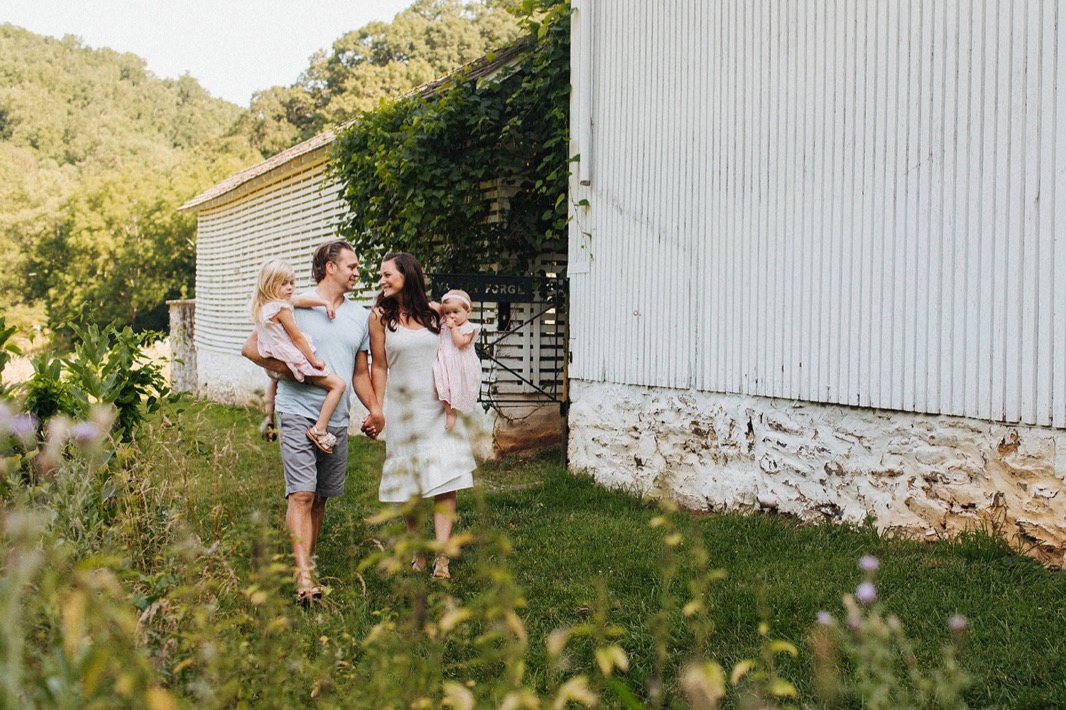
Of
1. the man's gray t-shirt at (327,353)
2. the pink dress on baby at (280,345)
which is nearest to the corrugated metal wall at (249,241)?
the man's gray t-shirt at (327,353)

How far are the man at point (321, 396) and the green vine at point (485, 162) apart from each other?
384 centimetres

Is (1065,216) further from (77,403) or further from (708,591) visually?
(77,403)

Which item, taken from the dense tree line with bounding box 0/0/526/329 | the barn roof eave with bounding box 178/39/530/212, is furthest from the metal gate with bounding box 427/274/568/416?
the dense tree line with bounding box 0/0/526/329

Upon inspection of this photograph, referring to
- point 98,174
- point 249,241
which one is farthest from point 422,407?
point 98,174

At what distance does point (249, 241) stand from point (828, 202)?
13.4 meters

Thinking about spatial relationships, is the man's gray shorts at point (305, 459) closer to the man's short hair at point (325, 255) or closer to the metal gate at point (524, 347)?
the man's short hair at point (325, 255)

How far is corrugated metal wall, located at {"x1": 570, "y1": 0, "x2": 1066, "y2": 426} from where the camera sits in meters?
4.86

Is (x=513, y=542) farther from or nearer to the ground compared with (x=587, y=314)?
nearer to the ground

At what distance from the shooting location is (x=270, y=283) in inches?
200

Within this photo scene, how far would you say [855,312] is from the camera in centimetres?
579

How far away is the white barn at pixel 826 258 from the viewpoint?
4867 millimetres

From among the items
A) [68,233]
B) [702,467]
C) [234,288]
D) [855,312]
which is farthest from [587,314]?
[68,233]

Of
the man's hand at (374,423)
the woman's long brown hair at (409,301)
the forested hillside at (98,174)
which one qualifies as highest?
the forested hillside at (98,174)

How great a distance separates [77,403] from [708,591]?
11.5 feet
